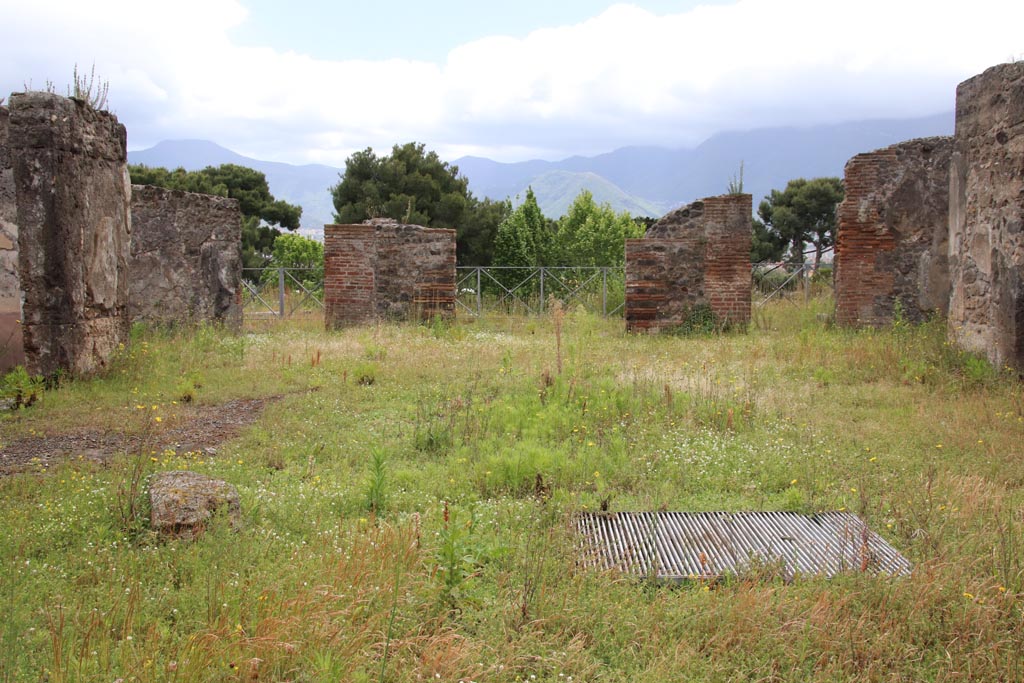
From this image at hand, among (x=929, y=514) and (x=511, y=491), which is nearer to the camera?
(x=929, y=514)

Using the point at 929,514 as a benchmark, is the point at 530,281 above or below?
above

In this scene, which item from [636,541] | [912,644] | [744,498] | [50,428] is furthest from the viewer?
[50,428]

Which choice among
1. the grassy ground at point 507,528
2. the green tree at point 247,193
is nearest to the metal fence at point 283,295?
the green tree at point 247,193

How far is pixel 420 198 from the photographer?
93.6 feet

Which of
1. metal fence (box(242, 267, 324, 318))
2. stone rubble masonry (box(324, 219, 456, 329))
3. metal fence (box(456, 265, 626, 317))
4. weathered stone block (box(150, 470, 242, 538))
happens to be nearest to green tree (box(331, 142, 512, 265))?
metal fence (box(242, 267, 324, 318))

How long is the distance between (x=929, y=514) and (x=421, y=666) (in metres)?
2.79

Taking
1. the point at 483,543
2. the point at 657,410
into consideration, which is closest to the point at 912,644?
the point at 483,543

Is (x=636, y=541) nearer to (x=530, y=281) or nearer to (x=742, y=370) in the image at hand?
(x=742, y=370)

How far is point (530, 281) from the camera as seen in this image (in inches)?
810

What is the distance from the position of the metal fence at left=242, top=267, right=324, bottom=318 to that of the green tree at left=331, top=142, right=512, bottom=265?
4.47 metres

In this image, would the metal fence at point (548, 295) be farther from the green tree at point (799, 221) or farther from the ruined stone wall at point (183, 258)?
the green tree at point (799, 221)

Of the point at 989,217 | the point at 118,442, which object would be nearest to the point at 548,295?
the point at 989,217

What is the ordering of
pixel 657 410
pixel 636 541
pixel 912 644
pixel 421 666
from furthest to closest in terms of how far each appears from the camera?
pixel 657 410
pixel 636 541
pixel 912 644
pixel 421 666

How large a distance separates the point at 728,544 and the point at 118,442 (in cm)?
430
